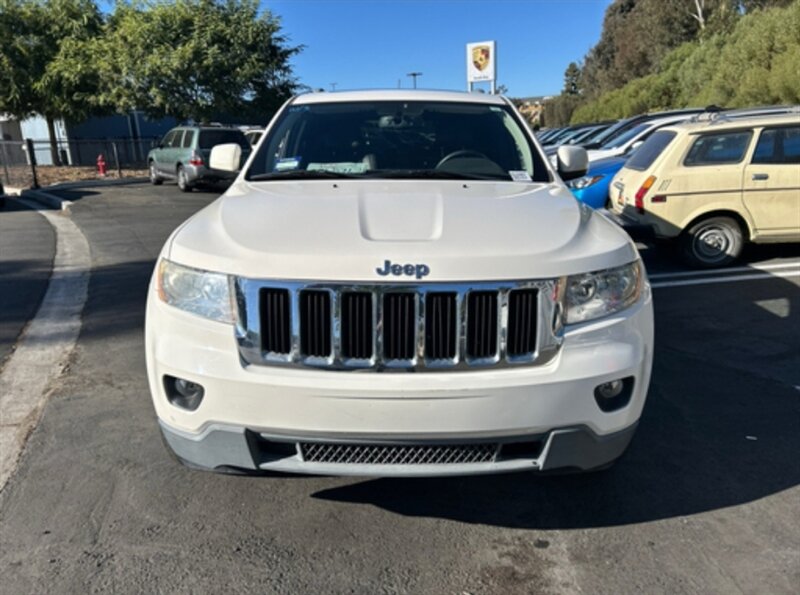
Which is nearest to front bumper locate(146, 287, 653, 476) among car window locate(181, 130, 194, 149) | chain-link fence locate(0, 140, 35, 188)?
car window locate(181, 130, 194, 149)

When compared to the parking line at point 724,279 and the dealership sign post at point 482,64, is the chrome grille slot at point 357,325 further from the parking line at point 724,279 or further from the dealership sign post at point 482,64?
the dealership sign post at point 482,64

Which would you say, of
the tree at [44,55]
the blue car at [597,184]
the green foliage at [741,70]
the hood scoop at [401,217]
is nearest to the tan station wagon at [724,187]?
the blue car at [597,184]

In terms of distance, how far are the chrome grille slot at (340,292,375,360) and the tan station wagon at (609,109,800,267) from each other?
6.16 metres

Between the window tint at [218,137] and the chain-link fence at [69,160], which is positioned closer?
the window tint at [218,137]

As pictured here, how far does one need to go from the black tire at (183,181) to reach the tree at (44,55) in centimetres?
959

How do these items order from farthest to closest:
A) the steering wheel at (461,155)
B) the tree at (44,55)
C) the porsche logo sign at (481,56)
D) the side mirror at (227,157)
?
the porsche logo sign at (481,56)
the tree at (44,55)
the side mirror at (227,157)
the steering wheel at (461,155)

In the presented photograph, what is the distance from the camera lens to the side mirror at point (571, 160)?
13.5 ft

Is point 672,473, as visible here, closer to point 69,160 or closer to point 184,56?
point 184,56

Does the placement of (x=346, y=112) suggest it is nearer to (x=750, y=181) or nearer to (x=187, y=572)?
(x=187, y=572)

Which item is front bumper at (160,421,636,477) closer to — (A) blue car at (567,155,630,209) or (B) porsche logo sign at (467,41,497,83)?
(A) blue car at (567,155,630,209)

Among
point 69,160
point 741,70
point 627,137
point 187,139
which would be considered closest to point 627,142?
point 627,137

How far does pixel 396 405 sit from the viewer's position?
229 cm

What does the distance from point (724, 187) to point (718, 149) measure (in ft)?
1.54

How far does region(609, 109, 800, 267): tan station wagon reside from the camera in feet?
24.2
